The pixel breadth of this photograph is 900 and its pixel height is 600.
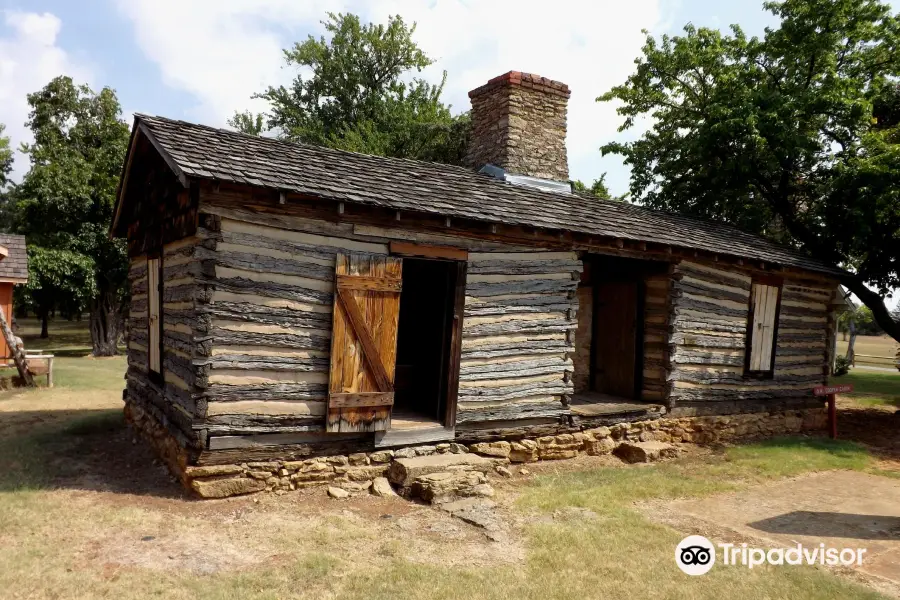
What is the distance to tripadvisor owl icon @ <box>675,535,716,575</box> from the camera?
17.6 feet

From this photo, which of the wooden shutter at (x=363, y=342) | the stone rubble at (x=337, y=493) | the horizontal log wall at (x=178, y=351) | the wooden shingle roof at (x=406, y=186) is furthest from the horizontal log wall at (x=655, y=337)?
the horizontal log wall at (x=178, y=351)

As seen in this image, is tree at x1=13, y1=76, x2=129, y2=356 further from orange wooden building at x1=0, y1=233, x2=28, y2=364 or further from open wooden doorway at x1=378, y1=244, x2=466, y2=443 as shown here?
open wooden doorway at x1=378, y1=244, x2=466, y2=443

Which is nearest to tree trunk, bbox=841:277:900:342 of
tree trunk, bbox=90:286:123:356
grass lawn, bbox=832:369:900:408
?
grass lawn, bbox=832:369:900:408

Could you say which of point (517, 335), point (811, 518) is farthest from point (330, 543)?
point (811, 518)

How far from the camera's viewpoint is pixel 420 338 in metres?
10.6

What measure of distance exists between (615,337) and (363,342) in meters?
6.03

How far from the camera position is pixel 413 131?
2777cm

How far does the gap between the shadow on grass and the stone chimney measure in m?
7.55

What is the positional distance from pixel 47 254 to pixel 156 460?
15.5 m

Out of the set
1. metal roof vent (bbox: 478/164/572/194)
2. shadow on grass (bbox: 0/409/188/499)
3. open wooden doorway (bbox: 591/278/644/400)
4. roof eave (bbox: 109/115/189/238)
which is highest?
metal roof vent (bbox: 478/164/572/194)

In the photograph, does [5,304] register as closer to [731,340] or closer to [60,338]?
[60,338]

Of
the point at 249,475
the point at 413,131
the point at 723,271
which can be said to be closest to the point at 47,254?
the point at 413,131

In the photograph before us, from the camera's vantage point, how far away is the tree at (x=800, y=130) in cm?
1316

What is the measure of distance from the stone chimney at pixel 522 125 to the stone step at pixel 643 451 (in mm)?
5112
